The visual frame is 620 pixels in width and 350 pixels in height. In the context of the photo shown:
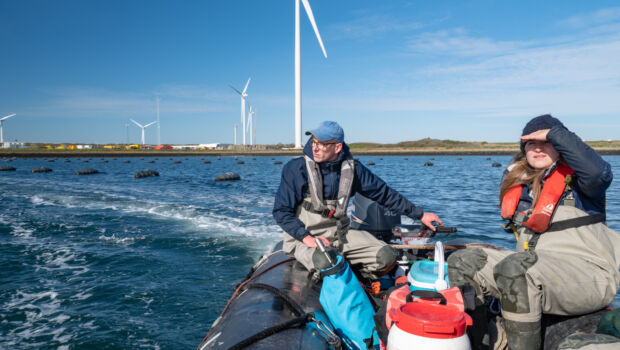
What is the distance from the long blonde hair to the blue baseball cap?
1.75 meters

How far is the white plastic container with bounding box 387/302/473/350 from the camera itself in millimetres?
2314

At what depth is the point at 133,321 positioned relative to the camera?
5.98 metres

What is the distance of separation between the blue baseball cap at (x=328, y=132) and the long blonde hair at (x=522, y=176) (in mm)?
1746

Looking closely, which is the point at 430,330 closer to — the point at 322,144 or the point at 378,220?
the point at 322,144

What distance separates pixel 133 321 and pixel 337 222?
12.3 ft

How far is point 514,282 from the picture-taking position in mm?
2637

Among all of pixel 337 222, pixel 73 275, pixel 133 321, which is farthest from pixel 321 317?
pixel 73 275

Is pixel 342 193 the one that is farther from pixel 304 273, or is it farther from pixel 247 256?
pixel 247 256

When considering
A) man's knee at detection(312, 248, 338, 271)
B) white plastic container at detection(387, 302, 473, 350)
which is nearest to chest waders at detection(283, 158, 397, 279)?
man's knee at detection(312, 248, 338, 271)

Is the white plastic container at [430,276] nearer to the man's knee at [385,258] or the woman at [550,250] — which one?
the woman at [550,250]

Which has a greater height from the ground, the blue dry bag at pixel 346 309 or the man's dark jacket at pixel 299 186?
the man's dark jacket at pixel 299 186

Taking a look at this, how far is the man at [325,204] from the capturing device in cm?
432

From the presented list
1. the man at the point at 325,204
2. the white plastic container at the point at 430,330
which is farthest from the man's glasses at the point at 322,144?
the white plastic container at the point at 430,330

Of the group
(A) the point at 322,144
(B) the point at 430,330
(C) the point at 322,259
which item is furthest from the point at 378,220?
(B) the point at 430,330
